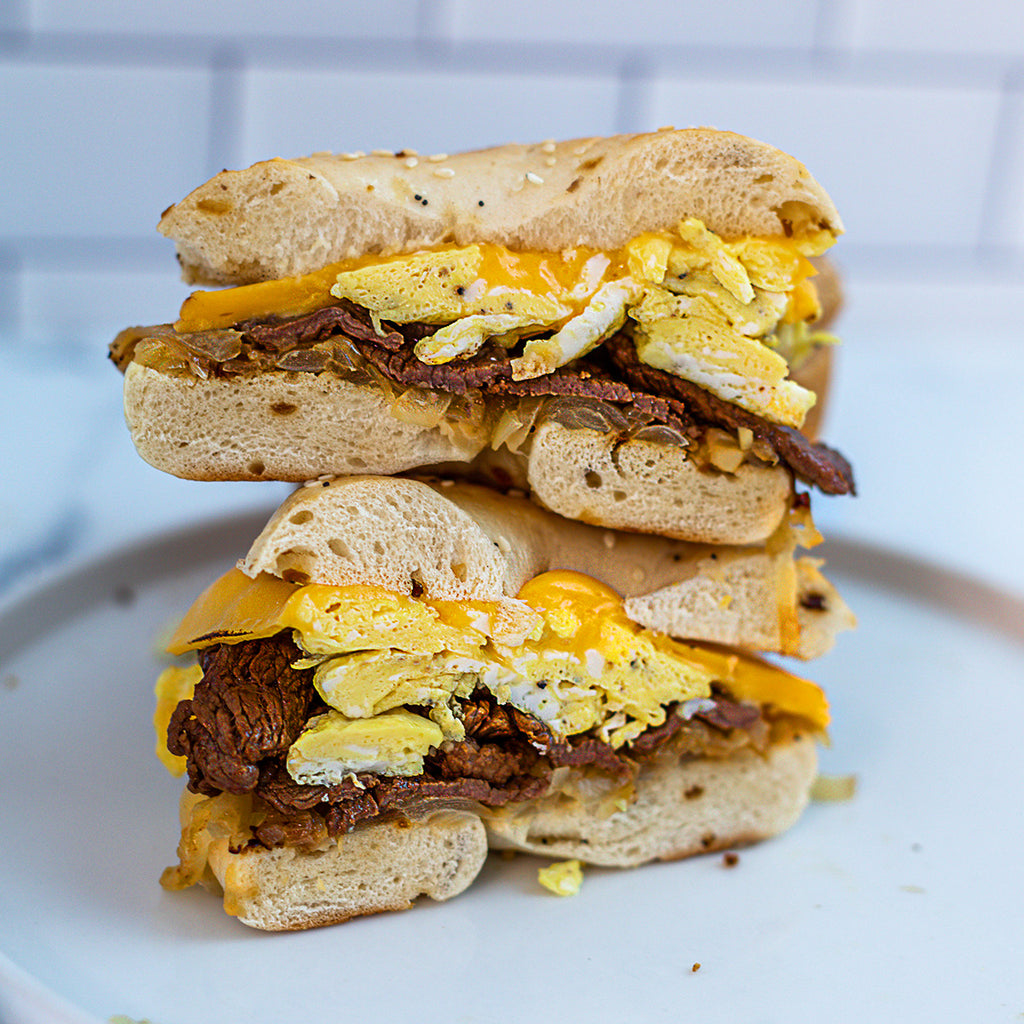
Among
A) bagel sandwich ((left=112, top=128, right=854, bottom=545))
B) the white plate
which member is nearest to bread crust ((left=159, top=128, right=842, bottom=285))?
bagel sandwich ((left=112, top=128, right=854, bottom=545))

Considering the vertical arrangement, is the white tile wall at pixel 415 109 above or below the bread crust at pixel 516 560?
above

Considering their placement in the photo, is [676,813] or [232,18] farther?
[232,18]

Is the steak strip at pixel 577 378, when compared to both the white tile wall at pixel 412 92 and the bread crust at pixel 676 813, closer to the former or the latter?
the bread crust at pixel 676 813

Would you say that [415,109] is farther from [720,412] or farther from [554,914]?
[554,914]

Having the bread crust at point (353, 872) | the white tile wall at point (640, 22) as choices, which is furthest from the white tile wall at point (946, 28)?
the bread crust at point (353, 872)

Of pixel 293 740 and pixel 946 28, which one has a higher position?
pixel 946 28

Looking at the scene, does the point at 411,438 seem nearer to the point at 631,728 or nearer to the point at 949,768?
the point at 631,728

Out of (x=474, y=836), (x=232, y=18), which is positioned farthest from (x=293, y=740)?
(x=232, y=18)
